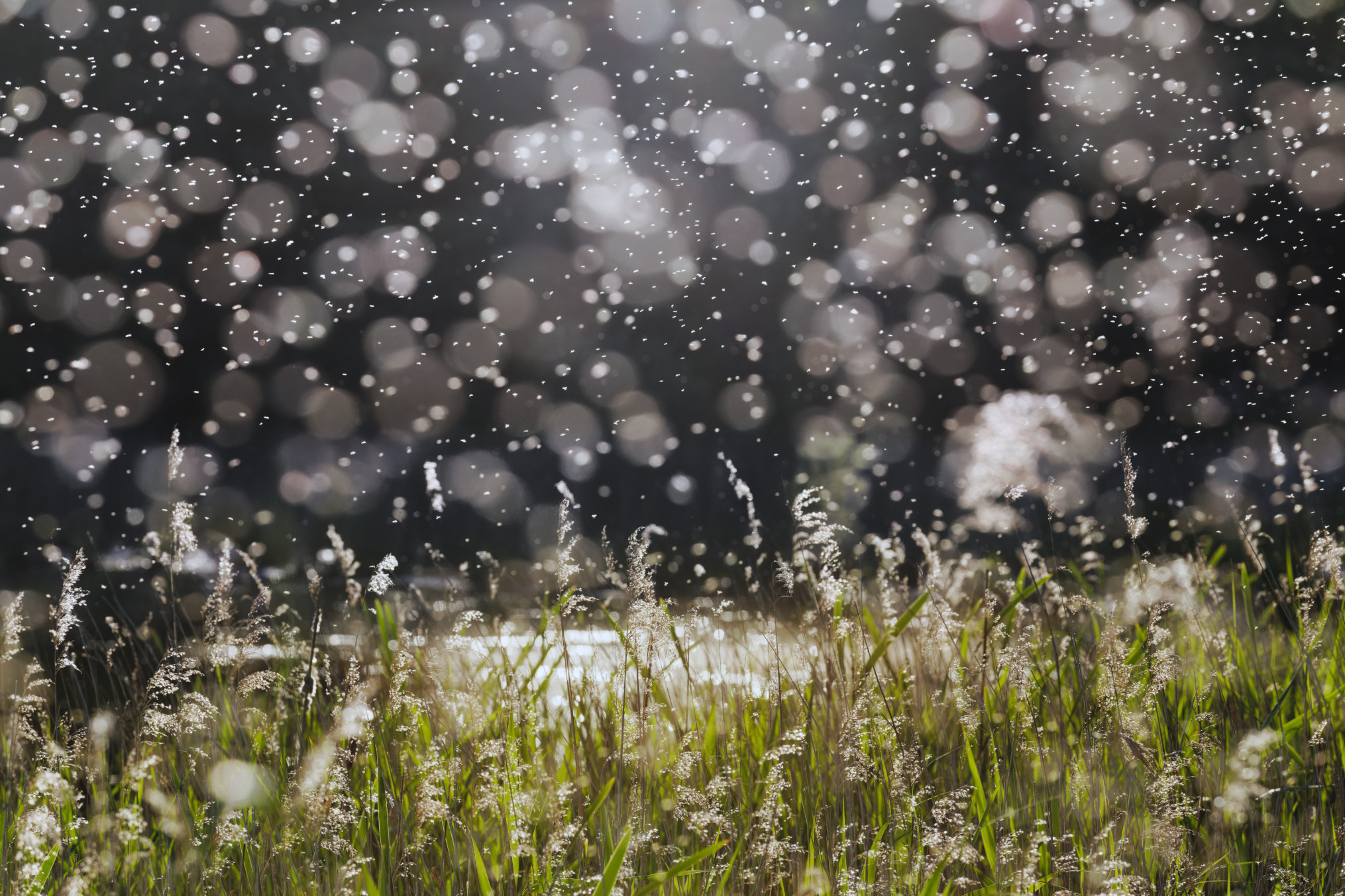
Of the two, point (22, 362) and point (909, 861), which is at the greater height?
point (22, 362)

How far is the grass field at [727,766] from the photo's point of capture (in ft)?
4.59

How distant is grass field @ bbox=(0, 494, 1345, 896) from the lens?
55.1 inches

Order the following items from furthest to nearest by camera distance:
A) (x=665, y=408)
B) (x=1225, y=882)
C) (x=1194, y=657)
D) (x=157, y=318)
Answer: (x=665, y=408) → (x=157, y=318) → (x=1194, y=657) → (x=1225, y=882)

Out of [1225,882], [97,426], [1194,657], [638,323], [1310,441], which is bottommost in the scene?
[1225,882]

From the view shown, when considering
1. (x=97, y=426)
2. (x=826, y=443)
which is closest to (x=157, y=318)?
(x=97, y=426)

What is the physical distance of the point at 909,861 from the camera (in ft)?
4.71

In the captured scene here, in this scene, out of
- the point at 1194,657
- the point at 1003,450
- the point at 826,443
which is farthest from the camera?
the point at 826,443

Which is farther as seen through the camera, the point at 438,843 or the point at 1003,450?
the point at 1003,450

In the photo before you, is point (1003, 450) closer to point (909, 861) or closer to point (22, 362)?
point (909, 861)

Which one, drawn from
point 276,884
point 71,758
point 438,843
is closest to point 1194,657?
point 438,843

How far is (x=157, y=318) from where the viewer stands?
15.6 metres

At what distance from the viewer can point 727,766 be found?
162 cm

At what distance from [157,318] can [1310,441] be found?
17.1 meters

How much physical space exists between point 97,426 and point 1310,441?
59.5 feet
